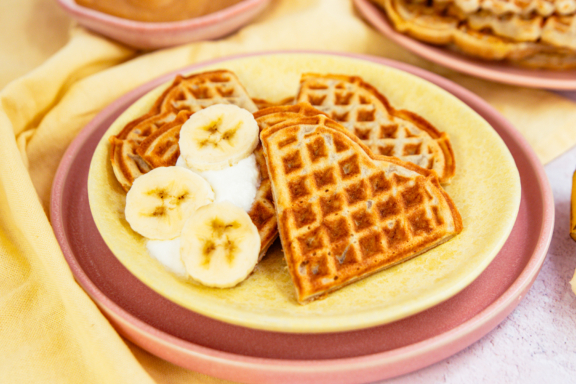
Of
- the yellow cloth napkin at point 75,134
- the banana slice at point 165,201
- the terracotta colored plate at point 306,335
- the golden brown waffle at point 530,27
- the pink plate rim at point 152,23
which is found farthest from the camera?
the pink plate rim at point 152,23

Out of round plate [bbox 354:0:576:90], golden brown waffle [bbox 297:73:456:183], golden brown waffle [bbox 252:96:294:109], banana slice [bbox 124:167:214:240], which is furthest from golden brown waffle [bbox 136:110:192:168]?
round plate [bbox 354:0:576:90]

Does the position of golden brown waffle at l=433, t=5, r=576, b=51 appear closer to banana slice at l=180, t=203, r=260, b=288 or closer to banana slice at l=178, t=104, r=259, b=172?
banana slice at l=178, t=104, r=259, b=172

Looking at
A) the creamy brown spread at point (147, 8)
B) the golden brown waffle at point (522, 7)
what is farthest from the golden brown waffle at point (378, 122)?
the creamy brown spread at point (147, 8)

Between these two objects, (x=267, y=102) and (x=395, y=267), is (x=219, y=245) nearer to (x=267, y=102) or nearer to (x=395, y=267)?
(x=395, y=267)

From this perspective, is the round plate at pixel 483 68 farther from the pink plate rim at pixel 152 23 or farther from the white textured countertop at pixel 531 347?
the white textured countertop at pixel 531 347

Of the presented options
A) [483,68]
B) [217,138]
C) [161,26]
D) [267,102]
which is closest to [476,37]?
[483,68]

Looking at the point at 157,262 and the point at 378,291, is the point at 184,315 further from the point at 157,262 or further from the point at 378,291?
the point at 378,291
